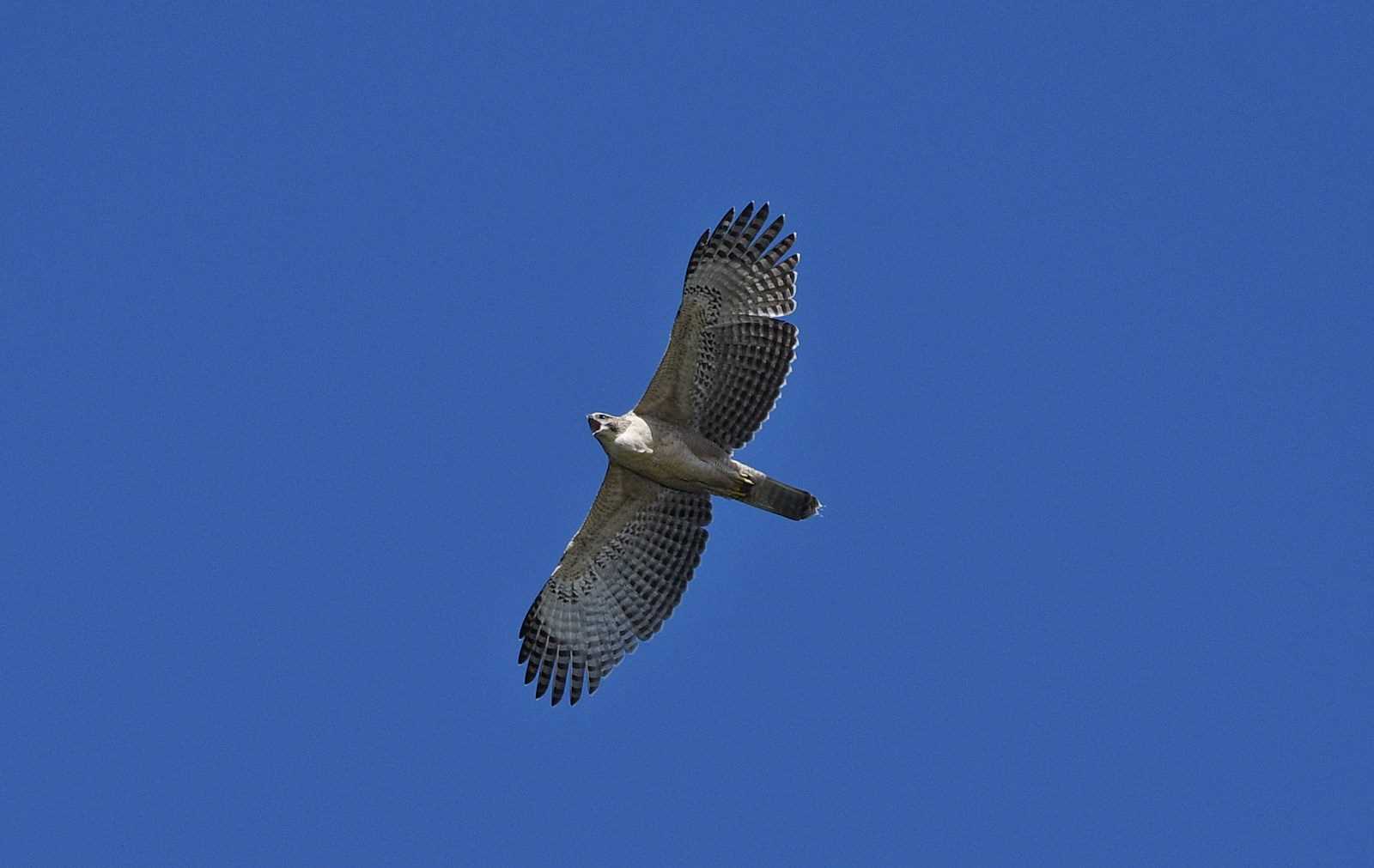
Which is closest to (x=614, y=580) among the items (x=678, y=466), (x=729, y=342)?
(x=678, y=466)

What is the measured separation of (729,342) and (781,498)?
1.94 metres

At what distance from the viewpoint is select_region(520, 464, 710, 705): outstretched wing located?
2492 cm

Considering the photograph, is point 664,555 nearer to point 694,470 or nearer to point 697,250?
→ point 694,470

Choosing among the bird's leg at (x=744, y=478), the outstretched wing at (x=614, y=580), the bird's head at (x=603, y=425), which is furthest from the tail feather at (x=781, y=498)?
the bird's head at (x=603, y=425)

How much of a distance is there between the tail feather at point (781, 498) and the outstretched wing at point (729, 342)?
0.60 metres

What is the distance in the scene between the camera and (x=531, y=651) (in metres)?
25.4

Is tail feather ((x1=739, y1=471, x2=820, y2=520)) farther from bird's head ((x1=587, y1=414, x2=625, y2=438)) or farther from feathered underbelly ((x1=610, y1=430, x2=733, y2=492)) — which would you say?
bird's head ((x1=587, y1=414, x2=625, y2=438))

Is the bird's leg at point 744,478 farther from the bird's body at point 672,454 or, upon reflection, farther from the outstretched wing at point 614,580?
the outstretched wing at point 614,580

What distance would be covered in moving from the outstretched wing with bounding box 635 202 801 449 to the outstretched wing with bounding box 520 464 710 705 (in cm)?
102

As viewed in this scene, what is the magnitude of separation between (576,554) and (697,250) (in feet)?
13.2

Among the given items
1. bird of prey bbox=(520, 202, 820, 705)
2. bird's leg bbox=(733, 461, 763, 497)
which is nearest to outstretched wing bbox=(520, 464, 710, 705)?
bird of prey bbox=(520, 202, 820, 705)

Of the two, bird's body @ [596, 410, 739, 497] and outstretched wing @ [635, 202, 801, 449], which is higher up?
outstretched wing @ [635, 202, 801, 449]

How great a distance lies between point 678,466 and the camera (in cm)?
2408

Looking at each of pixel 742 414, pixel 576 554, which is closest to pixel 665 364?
pixel 742 414
